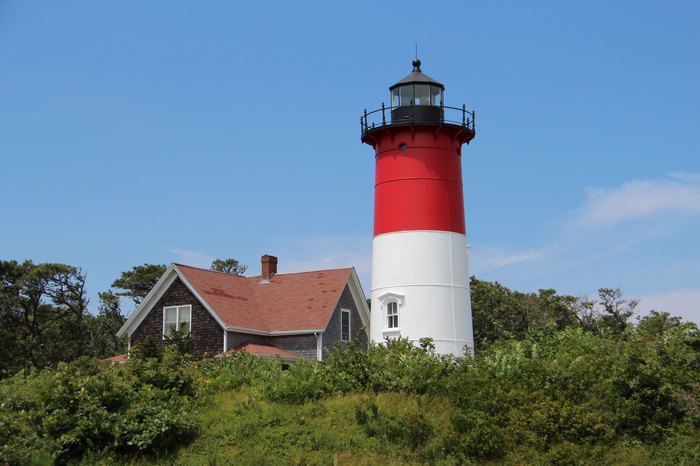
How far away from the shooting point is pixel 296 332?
102 ft

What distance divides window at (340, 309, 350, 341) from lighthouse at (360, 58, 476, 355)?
6.00m

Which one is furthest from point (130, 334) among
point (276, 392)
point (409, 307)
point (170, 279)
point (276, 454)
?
point (276, 454)

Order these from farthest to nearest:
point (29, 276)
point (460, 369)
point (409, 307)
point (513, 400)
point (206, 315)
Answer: point (29, 276) < point (206, 315) < point (409, 307) < point (460, 369) < point (513, 400)

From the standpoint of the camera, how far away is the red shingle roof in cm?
3108

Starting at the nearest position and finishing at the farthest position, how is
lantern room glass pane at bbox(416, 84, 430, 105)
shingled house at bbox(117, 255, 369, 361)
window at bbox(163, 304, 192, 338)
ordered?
lantern room glass pane at bbox(416, 84, 430, 105)
shingled house at bbox(117, 255, 369, 361)
window at bbox(163, 304, 192, 338)

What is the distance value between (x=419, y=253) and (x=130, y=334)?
12.7 m

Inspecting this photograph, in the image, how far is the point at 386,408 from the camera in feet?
57.8

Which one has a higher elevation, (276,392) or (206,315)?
(206,315)

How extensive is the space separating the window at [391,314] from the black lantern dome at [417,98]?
5.84 metres

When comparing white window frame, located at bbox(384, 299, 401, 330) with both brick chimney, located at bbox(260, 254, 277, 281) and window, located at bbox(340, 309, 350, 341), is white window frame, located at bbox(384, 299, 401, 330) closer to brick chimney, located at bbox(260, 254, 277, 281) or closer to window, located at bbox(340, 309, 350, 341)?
window, located at bbox(340, 309, 350, 341)

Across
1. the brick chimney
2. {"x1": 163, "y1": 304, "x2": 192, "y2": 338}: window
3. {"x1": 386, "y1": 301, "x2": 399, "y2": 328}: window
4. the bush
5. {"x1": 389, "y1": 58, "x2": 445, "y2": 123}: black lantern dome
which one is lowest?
the bush

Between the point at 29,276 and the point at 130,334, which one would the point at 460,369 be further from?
the point at 29,276

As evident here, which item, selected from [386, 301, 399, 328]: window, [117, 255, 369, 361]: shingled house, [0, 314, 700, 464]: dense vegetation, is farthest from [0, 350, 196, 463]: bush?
[117, 255, 369, 361]: shingled house

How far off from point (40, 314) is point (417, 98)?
2559 cm
